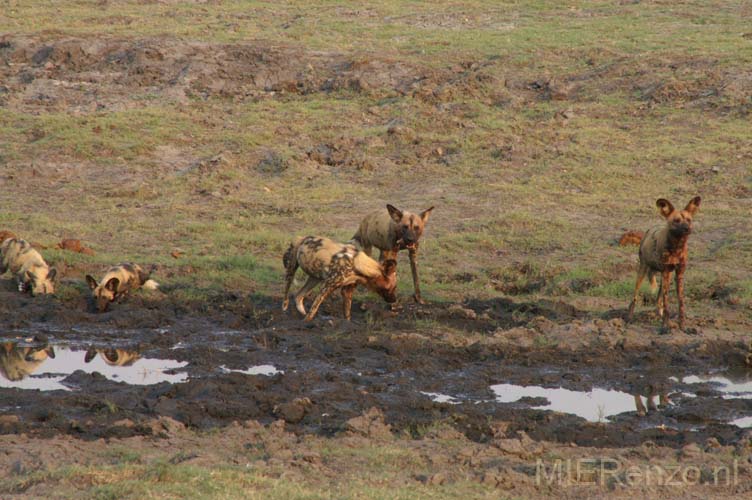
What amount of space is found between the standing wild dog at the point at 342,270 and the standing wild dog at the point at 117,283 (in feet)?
7.36

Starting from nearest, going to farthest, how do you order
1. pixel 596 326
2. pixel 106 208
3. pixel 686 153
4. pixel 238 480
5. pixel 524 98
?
pixel 238 480
pixel 596 326
pixel 106 208
pixel 686 153
pixel 524 98

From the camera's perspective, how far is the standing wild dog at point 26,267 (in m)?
14.9

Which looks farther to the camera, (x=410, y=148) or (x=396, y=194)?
(x=410, y=148)

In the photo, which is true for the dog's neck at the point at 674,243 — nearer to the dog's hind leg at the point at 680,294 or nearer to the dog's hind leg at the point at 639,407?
the dog's hind leg at the point at 680,294

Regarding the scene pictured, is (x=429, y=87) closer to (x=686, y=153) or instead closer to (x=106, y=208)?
(x=686, y=153)

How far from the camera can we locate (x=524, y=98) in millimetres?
24812

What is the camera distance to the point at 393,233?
15.0 m

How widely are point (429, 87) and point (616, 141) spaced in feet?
14.7

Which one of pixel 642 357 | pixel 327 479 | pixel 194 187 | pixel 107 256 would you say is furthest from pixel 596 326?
pixel 194 187

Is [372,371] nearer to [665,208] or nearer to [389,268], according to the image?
[389,268]

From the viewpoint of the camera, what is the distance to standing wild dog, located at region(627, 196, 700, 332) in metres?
13.3

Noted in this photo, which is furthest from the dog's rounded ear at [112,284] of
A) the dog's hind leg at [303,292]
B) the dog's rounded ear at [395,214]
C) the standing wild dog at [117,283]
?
the dog's rounded ear at [395,214]

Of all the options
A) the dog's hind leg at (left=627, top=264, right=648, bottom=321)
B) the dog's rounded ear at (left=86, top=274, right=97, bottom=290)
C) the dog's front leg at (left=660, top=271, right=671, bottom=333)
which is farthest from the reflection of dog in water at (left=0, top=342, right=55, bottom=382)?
the dog's front leg at (left=660, top=271, right=671, bottom=333)

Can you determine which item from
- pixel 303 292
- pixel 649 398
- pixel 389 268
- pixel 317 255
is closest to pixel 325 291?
pixel 317 255
